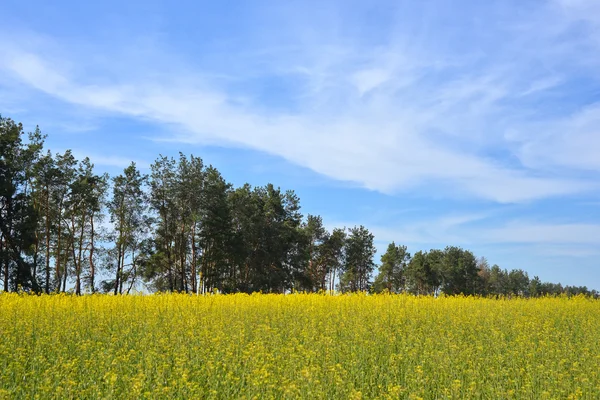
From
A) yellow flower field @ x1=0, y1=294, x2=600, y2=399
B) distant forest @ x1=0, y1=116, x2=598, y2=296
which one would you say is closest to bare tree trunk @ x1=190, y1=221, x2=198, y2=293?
distant forest @ x1=0, y1=116, x2=598, y2=296

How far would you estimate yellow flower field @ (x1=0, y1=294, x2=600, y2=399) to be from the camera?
5.93 meters

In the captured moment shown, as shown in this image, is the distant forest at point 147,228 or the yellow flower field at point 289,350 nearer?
the yellow flower field at point 289,350

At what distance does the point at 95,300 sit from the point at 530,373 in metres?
11.1

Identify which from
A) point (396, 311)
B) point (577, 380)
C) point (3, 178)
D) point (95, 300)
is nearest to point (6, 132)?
point (3, 178)

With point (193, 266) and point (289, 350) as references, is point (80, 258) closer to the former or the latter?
point (193, 266)

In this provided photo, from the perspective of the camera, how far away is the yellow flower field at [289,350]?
5.93m

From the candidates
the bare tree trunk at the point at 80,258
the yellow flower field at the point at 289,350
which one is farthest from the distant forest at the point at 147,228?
the yellow flower field at the point at 289,350

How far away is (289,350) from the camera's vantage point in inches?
290

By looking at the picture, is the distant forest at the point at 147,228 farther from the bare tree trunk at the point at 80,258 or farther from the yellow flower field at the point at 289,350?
the yellow flower field at the point at 289,350

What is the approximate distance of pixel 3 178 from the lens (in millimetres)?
27328

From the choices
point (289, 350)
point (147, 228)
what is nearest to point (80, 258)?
point (147, 228)

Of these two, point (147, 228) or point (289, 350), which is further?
point (147, 228)

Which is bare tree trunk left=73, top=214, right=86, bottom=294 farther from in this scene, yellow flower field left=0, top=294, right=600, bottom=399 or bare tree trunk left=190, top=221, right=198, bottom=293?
yellow flower field left=0, top=294, right=600, bottom=399

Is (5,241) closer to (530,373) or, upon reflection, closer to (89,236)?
(89,236)
